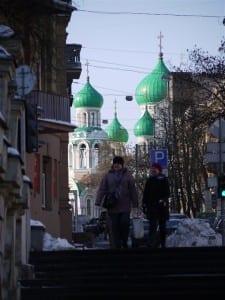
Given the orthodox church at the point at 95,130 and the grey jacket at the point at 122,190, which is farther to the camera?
the orthodox church at the point at 95,130

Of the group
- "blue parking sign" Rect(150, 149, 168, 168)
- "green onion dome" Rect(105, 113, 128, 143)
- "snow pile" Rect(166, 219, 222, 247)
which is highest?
"green onion dome" Rect(105, 113, 128, 143)

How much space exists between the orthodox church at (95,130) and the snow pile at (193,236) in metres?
56.6

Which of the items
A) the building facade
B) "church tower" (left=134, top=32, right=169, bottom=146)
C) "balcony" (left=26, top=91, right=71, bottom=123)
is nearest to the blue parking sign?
the building facade

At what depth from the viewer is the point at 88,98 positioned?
128 m

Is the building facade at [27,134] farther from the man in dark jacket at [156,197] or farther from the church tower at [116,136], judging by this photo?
the church tower at [116,136]

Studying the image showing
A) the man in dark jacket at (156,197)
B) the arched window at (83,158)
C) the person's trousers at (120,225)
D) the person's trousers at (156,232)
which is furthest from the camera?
the arched window at (83,158)

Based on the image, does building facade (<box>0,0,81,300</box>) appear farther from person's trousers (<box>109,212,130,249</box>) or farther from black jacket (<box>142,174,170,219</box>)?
black jacket (<box>142,174,170,219</box>)

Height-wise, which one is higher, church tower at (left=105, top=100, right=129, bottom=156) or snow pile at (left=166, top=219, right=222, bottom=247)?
church tower at (left=105, top=100, right=129, bottom=156)

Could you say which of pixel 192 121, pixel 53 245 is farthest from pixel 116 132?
pixel 53 245

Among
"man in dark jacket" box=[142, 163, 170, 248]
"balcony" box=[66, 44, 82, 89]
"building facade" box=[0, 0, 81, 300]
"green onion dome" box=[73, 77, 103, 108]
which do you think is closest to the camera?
"building facade" box=[0, 0, 81, 300]

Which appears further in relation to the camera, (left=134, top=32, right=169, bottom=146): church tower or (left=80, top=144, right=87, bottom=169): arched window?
(left=80, top=144, right=87, bottom=169): arched window

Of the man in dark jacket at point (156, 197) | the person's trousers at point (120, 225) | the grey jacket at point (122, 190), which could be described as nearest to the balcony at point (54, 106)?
the man in dark jacket at point (156, 197)

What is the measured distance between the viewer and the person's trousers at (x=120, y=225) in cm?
1803

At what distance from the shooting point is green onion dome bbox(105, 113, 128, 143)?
13250 cm
